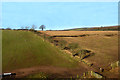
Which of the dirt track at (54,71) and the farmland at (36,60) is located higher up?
the farmland at (36,60)

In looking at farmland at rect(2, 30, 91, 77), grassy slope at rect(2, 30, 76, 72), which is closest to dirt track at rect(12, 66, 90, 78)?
farmland at rect(2, 30, 91, 77)

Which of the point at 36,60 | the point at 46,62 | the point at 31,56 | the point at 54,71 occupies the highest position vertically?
the point at 31,56

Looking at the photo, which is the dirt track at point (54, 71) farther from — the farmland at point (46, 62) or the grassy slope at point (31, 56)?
the grassy slope at point (31, 56)

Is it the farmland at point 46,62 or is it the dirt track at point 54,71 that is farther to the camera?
the farmland at point 46,62

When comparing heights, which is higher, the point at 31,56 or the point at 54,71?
the point at 31,56

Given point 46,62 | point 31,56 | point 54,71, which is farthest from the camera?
point 31,56

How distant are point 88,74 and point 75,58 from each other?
328 cm

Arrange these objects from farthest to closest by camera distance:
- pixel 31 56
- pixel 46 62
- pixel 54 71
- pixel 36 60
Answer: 1. pixel 31 56
2. pixel 36 60
3. pixel 46 62
4. pixel 54 71

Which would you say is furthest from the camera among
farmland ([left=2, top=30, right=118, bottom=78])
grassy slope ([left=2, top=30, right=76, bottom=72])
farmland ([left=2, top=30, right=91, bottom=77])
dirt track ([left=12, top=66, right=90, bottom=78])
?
grassy slope ([left=2, top=30, right=76, bottom=72])

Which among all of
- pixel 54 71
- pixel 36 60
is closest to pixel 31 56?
pixel 36 60

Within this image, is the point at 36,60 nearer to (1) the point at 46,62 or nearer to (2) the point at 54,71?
(1) the point at 46,62

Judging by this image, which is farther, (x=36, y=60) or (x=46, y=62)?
(x=36, y=60)

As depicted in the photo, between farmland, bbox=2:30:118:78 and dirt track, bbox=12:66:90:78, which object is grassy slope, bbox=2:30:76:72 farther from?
dirt track, bbox=12:66:90:78

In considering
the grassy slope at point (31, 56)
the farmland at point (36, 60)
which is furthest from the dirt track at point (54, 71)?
the grassy slope at point (31, 56)
